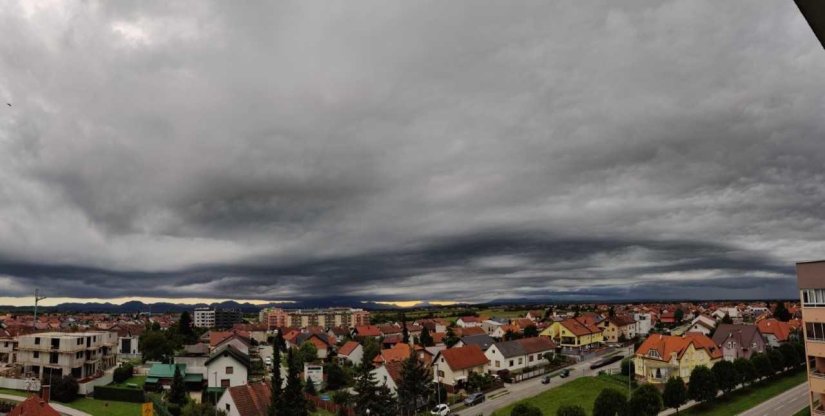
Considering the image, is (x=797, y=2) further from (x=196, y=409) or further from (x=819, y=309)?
(x=196, y=409)

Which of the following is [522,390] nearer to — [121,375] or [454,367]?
[454,367]

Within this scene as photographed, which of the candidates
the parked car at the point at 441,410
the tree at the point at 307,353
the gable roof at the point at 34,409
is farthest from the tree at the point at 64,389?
the parked car at the point at 441,410

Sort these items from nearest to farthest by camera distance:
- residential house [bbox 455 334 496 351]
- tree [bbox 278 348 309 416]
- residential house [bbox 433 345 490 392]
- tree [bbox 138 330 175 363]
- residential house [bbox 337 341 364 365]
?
tree [bbox 278 348 309 416], residential house [bbox 433 345 490 392], tree [bbox 138 330 175 363], residential house [bbox 455 334 496 351], residential house [bbox 337 341 364 365]

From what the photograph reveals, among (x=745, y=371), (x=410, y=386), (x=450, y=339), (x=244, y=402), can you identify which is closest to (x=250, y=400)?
(x=244, y=402)

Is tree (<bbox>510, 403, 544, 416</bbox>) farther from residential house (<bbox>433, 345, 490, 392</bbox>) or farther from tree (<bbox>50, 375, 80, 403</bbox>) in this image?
tree (<bbox>50, 375, 80, 403</bbox>)

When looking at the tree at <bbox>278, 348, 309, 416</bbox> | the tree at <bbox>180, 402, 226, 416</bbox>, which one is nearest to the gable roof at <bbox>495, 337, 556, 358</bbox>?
the tree at <bbox>278, 348, 309, 416</bbox>

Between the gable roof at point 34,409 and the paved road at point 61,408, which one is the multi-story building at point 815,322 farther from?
the paved road at point 61,408
